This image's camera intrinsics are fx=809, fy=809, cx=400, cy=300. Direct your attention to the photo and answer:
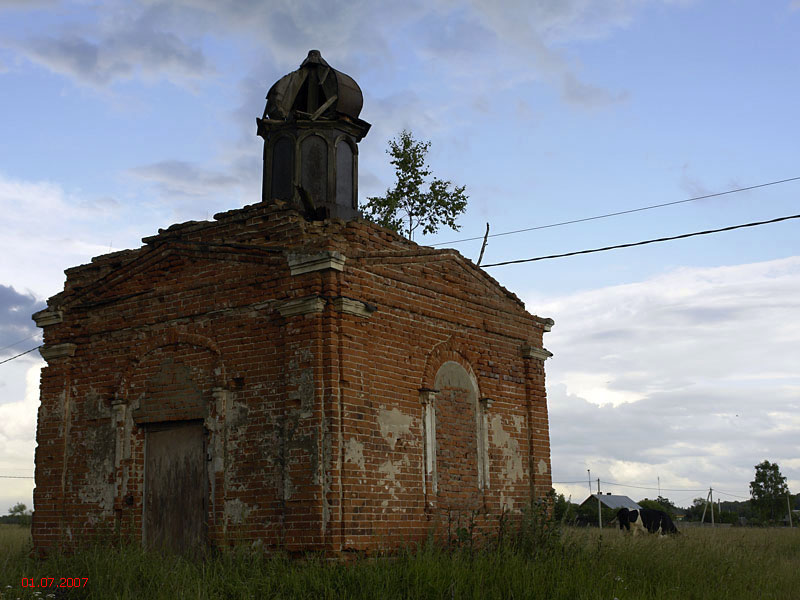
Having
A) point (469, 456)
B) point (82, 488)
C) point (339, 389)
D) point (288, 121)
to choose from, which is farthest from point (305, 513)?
point (288, 121)

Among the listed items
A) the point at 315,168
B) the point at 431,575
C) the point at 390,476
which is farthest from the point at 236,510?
the point at 315,168

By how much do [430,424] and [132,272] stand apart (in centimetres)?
480

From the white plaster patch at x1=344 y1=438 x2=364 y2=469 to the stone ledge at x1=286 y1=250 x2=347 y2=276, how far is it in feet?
6.66

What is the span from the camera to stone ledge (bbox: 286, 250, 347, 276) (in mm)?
9445

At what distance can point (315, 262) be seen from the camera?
375 inches

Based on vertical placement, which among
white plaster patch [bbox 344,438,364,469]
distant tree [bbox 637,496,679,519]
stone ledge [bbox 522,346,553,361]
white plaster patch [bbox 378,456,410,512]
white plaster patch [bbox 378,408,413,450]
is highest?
stone ledge [bbox 522,346,553,361]

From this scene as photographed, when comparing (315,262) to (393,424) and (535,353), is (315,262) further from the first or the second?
(535,353)

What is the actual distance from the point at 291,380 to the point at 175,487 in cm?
238

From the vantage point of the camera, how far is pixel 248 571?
28.4ft

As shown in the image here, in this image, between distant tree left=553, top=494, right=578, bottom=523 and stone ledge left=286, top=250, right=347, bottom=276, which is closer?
stone ledge left=286, top=250, right=347, bottom=276

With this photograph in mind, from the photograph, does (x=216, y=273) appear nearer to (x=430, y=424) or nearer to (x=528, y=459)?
(x=430, y=424)

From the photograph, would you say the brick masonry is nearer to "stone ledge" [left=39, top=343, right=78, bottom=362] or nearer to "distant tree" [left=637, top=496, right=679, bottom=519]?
"stone ledge" [left=39, top=343, right=78, bottom=362]

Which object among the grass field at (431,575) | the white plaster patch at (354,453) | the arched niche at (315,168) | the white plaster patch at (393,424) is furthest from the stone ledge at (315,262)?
the grass field at (431,575)
